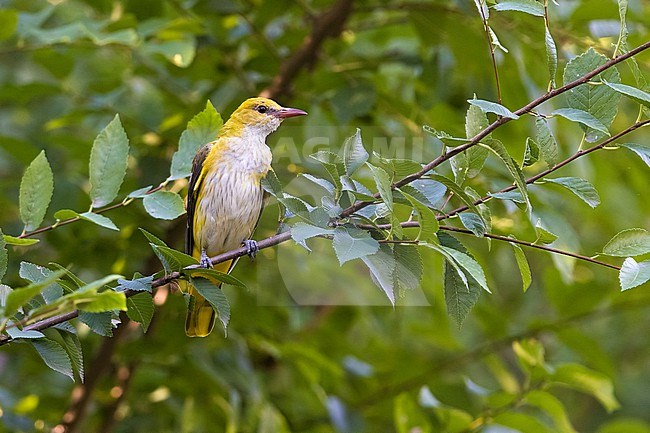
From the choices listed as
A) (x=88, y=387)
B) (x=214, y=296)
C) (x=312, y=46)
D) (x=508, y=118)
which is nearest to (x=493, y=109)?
(x=508, y=118)

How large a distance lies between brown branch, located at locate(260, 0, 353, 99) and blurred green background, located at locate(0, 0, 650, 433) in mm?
22

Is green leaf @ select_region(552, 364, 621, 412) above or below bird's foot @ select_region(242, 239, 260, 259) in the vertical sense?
below

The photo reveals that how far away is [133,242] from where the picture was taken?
3.04m

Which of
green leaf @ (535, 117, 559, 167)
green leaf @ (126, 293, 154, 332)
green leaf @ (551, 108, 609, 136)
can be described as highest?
green leaf @ (551, 108, 609, 136)

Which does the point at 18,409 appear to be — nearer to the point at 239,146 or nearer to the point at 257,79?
the point at 239,146

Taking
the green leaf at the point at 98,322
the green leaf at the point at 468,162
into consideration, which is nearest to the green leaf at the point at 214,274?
the green leaf at the point at 98,322

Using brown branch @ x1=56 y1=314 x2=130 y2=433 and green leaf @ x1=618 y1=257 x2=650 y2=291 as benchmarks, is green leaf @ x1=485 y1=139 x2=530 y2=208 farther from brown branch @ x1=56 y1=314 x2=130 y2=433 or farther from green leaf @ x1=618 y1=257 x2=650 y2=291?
brown branch @ x1=56 y1=314 x2=130 y2=433

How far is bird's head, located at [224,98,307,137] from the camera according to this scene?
263cm

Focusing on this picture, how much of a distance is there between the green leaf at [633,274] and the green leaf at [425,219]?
344mm

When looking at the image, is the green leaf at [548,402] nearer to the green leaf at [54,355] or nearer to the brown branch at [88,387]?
the brown branch at [88,387]

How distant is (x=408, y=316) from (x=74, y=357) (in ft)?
8.13

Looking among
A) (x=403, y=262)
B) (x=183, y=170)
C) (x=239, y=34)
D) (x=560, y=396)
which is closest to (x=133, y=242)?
(x=239, y=34)

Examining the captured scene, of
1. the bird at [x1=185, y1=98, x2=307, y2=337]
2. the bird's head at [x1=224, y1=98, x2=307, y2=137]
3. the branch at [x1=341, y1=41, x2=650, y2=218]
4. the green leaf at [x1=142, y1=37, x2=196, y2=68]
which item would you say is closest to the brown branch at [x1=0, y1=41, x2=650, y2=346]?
the branch at [x1=341, y1=41, x2=650, y2=218]

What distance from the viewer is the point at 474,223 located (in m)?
1.57
